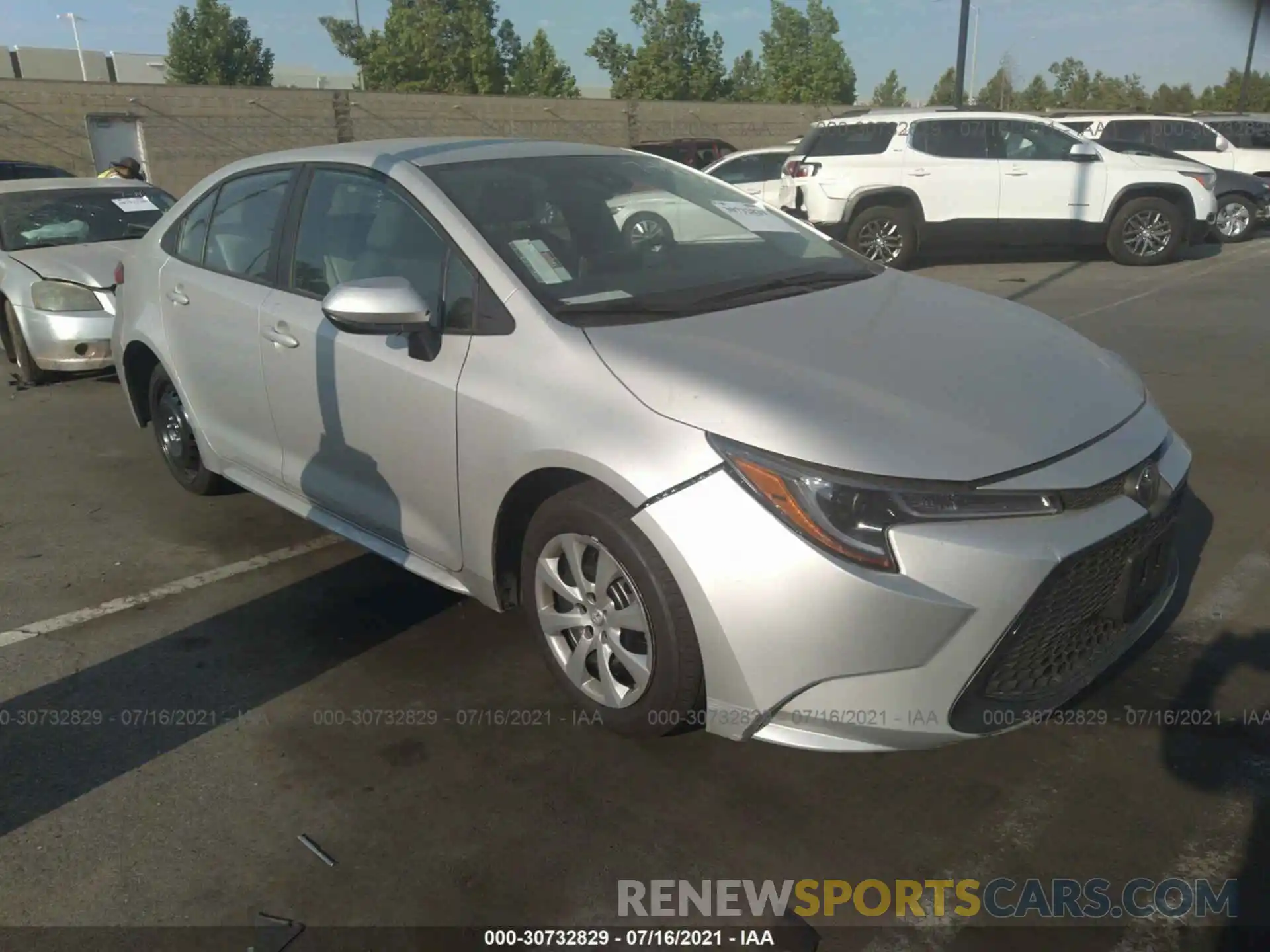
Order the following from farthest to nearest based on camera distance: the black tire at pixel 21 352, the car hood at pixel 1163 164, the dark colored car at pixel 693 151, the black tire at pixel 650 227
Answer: the dark colored car at pixel 693 151 < the car hood at pixel 1163 164 < the black tire at pixel 21 352 < the black tire at pixel 650 227

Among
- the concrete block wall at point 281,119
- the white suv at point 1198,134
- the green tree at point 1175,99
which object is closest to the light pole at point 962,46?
the white suv at point 1198,134

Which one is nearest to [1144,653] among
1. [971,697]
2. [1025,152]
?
[971,697]

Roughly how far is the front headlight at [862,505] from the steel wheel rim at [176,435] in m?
3.36

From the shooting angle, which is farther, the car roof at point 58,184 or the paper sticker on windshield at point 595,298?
the car roof at point 58,184

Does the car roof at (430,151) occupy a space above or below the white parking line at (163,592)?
above

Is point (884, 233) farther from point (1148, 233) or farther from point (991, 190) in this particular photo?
Result: point (1148, 233)

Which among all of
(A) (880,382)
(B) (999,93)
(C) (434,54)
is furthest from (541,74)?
(A) (880,382)

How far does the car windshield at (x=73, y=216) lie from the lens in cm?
782

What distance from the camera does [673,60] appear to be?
192 feet

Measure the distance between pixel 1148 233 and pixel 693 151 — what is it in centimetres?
1137

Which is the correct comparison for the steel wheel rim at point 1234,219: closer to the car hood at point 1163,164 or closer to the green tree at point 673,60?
the car hood at point 1163,164

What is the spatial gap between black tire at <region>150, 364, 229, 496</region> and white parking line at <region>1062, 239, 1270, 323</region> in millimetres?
7105

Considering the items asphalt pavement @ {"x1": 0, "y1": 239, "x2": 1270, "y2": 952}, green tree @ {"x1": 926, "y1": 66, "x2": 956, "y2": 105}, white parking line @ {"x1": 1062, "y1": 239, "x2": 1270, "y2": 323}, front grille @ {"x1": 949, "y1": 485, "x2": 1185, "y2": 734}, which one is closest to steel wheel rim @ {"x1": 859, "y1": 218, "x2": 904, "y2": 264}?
white parking line @ {"x1": 1062, "y1": 239, "x2": 1270, "y2": 323}

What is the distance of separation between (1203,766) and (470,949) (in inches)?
78.4
